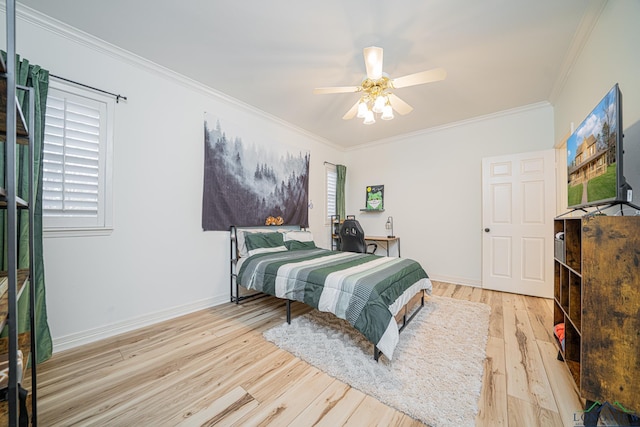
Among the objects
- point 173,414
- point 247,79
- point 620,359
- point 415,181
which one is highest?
point 247,79

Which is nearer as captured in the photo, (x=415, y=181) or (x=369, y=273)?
(x=369, y=273)

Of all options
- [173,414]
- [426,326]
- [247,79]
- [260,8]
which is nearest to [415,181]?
[426,326]

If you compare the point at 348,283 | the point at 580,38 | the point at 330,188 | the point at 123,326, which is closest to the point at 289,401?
the point at 348,283

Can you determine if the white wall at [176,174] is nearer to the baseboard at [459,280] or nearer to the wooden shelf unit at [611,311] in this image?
the baseboard at [459,280]

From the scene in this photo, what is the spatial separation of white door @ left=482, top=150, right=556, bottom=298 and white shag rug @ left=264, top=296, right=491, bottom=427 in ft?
3.61

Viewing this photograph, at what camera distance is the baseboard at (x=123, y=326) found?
6.72ft

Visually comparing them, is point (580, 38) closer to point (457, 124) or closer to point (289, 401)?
point (457, 124)

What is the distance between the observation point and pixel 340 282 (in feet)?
7.02

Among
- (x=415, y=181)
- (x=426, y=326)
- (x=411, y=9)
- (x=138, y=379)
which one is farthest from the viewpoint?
(x=415, y=181)

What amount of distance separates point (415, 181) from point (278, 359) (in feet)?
12.2

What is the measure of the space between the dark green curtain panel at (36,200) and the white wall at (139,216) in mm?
177

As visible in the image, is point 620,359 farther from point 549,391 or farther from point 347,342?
point 347,342

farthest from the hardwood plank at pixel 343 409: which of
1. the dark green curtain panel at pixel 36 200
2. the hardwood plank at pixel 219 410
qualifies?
the dark green curtain panel at pixel 36 200

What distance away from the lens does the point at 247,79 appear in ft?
9.23
